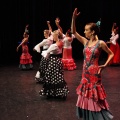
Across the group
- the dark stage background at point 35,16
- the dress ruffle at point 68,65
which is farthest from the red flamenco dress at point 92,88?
the dark stage background at point 35,16

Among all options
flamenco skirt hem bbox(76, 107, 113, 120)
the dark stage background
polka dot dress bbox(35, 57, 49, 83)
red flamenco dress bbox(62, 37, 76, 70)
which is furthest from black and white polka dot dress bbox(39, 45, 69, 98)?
the dark stage background

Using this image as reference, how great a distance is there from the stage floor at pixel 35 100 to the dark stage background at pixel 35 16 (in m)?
3.14

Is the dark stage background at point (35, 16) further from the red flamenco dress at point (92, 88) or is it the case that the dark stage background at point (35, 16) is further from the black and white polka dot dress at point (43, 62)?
the red flamenco dress at point (92, 88)

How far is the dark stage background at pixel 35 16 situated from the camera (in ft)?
33.1

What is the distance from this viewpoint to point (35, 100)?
493 cm

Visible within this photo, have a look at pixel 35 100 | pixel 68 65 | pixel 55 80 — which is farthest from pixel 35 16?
pixel 35 100

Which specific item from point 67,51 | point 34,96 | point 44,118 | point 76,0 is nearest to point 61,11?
point 76,0

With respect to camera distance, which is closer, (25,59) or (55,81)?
(55,81)

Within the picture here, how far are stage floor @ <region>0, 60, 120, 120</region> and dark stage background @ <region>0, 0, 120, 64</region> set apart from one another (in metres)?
3.14

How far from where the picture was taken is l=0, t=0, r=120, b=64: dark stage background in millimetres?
10102

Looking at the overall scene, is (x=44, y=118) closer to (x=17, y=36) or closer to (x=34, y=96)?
(x=34, y=96)

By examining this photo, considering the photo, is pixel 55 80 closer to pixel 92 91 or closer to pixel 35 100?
pixel 35 100

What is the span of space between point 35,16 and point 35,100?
19.2 feet

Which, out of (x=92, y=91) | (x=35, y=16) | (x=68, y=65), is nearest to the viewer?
(x=92, y=91)
